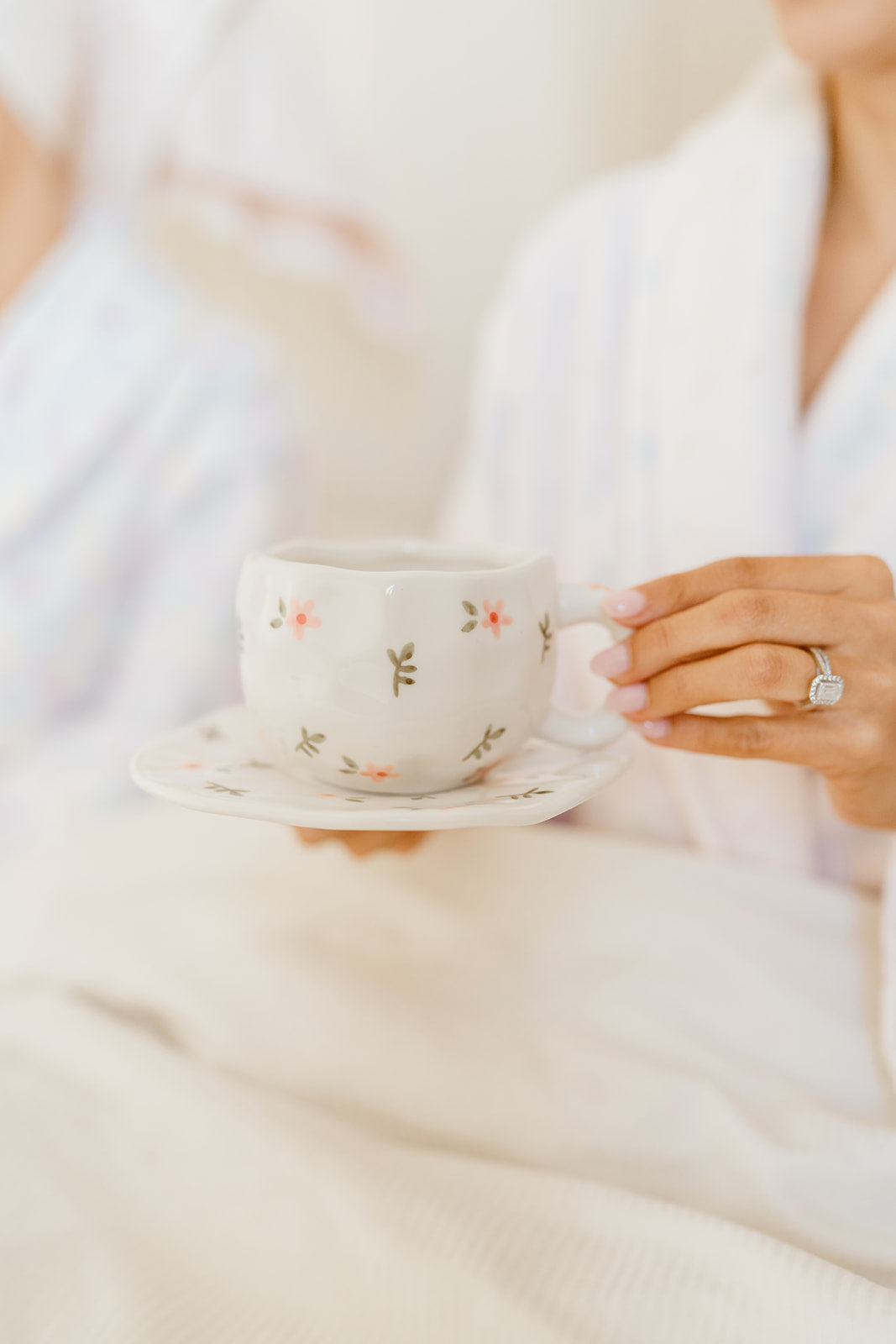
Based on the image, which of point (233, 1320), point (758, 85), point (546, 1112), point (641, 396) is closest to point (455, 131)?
point (758, 85)

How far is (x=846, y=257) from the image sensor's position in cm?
78

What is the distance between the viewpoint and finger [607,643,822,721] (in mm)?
446

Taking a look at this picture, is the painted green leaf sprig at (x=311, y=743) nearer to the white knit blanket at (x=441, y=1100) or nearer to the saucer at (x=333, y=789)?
the saucer at (x=333, y=789)

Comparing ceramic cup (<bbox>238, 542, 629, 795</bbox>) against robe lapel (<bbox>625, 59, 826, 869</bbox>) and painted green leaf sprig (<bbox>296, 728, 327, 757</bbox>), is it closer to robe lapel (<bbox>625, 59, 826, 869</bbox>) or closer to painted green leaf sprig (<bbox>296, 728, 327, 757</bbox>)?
painted green leaf sprig (<bbox>296, 728, 327, 757</bbox>)

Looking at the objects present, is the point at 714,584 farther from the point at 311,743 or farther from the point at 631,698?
the point at 311,743

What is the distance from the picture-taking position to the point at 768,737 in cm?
48

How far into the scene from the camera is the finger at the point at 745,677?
446 mm

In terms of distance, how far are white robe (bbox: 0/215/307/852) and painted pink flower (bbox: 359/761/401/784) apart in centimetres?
56

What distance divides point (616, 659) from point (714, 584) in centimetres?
6

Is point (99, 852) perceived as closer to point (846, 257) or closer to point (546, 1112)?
point (546, 1112)

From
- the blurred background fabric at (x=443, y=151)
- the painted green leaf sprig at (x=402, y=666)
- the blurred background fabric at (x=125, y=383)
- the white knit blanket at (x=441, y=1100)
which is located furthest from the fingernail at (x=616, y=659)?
the blurred background fabric at (x=443, y=151)

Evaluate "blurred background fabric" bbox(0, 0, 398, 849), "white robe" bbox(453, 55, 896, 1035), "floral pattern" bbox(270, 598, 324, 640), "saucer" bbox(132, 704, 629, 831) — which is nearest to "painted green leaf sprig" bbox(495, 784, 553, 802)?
"saucer" bbox(132, 704, 629, 831)

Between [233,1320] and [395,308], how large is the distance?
1057mm

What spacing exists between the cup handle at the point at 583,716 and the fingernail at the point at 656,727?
0.01m
